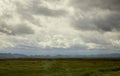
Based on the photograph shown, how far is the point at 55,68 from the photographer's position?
3674 inches

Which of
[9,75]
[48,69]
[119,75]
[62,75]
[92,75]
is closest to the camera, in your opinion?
[119,75]

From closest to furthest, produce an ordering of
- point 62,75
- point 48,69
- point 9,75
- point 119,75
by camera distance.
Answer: point 119,75 → point 62,75 → point 9,75 → point 48,69

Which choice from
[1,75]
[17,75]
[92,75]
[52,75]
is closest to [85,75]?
[92,75]

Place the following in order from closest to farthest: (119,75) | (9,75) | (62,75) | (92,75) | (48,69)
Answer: (119,75), (92,75), (62,75), (9,75), (48,69)

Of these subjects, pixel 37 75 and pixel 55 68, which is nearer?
pixel 37 75

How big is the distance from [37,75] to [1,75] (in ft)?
41.5

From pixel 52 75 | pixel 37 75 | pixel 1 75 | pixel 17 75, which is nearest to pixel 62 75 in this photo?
pixel 52 75

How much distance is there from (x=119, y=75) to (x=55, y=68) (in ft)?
121

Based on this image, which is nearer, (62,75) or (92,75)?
(92,75)

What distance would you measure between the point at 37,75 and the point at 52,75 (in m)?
5.47

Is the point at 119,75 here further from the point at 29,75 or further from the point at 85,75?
the point at 29,75

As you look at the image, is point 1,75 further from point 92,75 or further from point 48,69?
point 92,75

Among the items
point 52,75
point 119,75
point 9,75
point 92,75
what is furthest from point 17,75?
point 119,75

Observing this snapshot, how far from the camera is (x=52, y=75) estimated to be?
72875 millimetres
